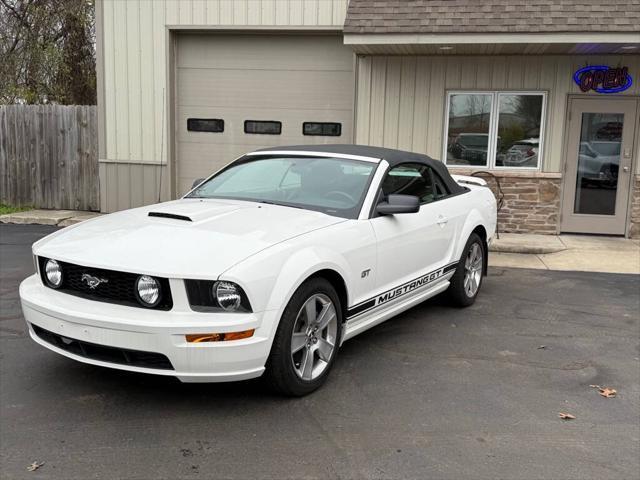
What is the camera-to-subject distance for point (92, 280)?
367 centimetres

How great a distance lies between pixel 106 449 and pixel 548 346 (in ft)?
11.5

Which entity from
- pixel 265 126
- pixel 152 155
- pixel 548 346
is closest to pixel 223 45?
pixel 265 126

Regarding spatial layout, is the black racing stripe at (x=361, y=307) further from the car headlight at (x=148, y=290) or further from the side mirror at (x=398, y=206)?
the car headlight at (x=148, y=290)

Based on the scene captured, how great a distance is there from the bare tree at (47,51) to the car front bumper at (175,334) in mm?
17108

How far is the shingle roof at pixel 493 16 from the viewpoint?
9011mm

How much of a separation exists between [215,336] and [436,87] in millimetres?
8269

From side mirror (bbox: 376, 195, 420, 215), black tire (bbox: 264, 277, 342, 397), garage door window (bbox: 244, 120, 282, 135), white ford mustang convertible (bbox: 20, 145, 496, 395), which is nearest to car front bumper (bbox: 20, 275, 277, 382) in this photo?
white ford mustang convertible (bbox: 20, 145, 496, 395)

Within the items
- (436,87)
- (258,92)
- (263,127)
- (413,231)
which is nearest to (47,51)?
(258,92)

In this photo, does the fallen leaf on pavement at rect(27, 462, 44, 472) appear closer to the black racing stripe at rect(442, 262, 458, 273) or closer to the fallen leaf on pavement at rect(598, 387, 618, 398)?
the fallen leaf on pavement at rect(598, 387, 618, 398)

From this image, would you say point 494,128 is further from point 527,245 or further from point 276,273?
point 276,273

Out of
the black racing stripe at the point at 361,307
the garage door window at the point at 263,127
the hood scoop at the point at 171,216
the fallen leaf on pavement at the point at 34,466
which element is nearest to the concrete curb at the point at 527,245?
the garage door window at the point at 263,127

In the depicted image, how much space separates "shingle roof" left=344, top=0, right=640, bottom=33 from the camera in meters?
9.01

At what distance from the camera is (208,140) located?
39.3 feet

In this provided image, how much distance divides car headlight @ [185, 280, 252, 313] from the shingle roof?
6945 millimetres
